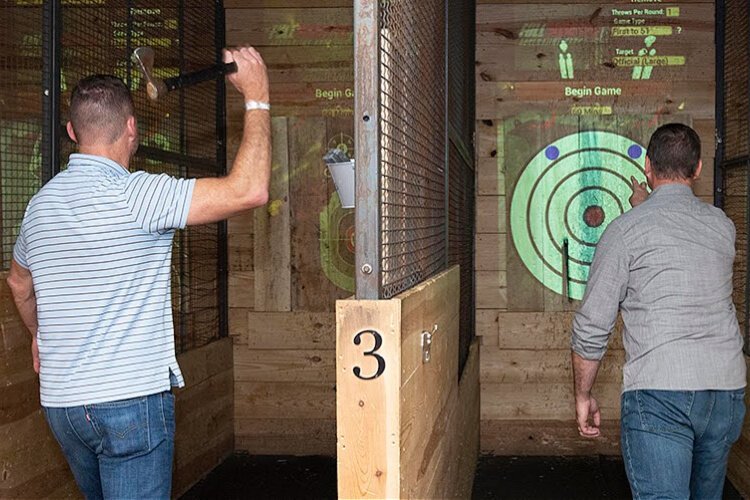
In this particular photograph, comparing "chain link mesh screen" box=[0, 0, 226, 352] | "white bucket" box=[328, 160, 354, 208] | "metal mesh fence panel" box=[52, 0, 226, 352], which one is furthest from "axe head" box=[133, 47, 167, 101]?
"metal mesh fence panel" box=[52, 0, 226, 352]

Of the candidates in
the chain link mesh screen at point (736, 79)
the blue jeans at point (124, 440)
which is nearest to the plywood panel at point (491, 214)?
the chain link mesh screen at point (736, 79)

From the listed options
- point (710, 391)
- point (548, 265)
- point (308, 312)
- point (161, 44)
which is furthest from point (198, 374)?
point (710, 391)

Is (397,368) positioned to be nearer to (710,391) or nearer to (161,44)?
(710,391)

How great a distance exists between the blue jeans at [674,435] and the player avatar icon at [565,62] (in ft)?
8.71

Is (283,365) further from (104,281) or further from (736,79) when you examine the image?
(104,281)

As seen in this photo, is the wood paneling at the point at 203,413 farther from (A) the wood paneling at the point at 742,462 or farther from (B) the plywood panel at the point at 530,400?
(A) the wood paneling at the point at 742,462

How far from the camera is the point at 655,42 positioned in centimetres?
467

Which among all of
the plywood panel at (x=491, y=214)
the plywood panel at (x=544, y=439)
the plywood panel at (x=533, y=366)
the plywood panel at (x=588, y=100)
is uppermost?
the plywood panel at (x=588, y=100)

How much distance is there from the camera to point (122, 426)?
189 centimetres

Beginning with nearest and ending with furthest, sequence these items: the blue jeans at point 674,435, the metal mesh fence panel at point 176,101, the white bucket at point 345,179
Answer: the blue jeans at point 674,435
the white bucket at point 345,179
the metal mesh fence panel at point 176,101

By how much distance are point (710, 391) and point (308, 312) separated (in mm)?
2690

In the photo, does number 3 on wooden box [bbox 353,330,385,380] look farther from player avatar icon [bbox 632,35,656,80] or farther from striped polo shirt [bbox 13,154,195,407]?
player avatar icon [bbox 632,35,656,80]

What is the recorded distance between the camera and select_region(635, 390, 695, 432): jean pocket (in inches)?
90.4

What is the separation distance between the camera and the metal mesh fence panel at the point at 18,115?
2.96 metres
